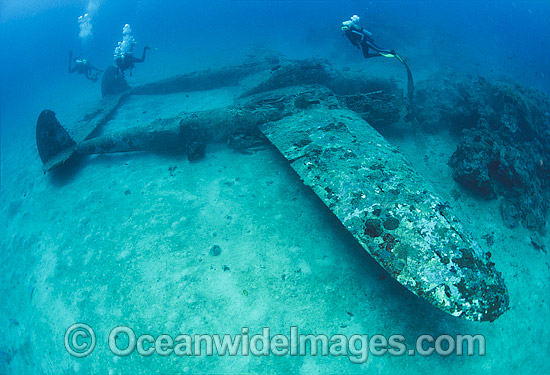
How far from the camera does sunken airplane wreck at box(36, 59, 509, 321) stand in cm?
278

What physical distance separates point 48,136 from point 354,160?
28.8ft

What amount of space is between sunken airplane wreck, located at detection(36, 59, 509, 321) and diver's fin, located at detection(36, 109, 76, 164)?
0.09 ft

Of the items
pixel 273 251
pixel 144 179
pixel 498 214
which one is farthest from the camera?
pixel 144 179

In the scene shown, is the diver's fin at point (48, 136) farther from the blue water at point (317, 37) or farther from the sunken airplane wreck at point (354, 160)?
the blue water at point (317, 37)

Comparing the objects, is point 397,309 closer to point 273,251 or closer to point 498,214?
point 273,251

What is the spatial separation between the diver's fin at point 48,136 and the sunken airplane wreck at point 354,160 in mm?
29

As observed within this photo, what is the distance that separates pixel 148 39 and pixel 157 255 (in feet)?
174

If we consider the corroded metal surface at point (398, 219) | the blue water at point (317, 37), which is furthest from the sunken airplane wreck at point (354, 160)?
the blue water at point (317, 37)

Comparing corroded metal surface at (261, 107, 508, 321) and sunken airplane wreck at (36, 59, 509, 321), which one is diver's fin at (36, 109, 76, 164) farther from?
corroded metal surface at (261, 107, 508, 321)

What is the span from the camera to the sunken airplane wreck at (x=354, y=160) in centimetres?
278

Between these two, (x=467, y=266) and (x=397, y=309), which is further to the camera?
(x=397, y=309)

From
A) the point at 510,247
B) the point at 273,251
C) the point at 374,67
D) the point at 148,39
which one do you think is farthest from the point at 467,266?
the point at 148,39

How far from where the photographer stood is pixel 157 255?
4.62m

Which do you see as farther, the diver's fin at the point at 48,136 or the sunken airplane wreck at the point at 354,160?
the diver's fin at the point at 48,136
